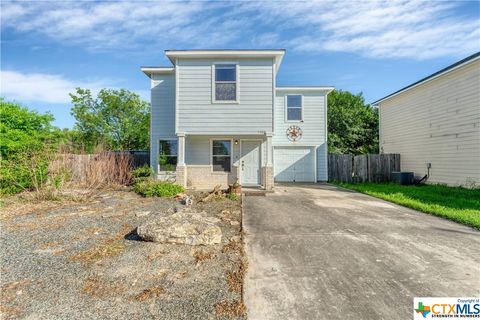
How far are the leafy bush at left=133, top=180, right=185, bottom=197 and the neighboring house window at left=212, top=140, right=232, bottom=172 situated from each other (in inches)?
106

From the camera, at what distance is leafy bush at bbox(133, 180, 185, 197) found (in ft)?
31.4

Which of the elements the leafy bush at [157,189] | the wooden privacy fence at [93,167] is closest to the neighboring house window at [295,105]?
the leafy bush at [157,189]

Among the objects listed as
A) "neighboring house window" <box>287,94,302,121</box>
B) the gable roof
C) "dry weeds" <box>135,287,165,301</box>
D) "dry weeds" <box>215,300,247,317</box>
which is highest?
the gable roof

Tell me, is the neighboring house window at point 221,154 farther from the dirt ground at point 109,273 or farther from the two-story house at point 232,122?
the dirt ground at point 109,273

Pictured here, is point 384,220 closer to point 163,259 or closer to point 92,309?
point 163,259

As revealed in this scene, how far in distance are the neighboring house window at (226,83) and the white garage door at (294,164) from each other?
4.91 metres

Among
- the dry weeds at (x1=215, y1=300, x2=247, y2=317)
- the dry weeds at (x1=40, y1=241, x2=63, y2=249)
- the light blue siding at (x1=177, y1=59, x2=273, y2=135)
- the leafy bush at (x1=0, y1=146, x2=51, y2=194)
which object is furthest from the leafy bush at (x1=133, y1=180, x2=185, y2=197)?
the dry weeds at (x1=215, y1=300, x2=247, y2=317)

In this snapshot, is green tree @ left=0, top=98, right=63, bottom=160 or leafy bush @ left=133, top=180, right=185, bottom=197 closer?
leafy bush @ left=133, top=180, right=185, bottom=197

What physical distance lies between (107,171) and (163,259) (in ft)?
25.8

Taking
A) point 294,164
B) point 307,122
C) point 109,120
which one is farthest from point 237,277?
point 109,120

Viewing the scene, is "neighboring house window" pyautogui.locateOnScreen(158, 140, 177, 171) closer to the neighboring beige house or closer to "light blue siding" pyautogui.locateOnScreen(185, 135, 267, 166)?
"light blue siding" pyautogui.locateOnScreen(185, 135, 267, 166)

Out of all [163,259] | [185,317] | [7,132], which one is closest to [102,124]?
[7,132]

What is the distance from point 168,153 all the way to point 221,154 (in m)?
2.58

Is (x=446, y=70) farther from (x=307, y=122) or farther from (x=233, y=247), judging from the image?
(x=233, y=247)
